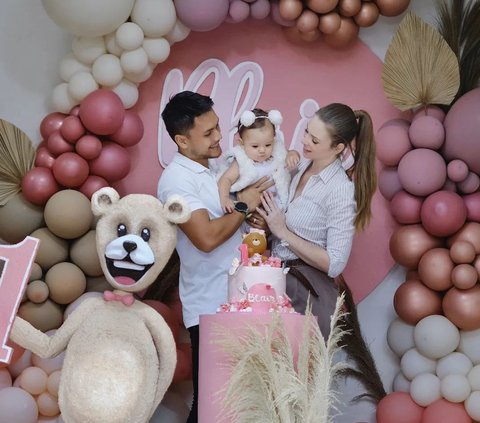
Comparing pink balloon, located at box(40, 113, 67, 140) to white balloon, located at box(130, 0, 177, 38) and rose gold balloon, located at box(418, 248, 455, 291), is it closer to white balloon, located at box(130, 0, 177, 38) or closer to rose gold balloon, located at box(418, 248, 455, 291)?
Result: white balloon, located at box(130, 0, 177, 38)

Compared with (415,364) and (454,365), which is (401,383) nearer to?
(415,364)

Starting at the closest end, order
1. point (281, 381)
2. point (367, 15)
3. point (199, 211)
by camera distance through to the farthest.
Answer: point (281, 381) < point (199, 211) < point (367, 15)

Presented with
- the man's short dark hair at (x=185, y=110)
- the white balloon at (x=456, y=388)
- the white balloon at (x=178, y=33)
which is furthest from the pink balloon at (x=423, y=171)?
the white balloon at (x=178, y=33)

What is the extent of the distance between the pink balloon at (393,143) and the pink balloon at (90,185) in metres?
1.09

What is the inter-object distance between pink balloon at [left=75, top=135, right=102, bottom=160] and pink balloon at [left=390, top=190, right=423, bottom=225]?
1159 mm

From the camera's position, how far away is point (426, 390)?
3.36 meters

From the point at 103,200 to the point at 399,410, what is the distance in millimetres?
1360

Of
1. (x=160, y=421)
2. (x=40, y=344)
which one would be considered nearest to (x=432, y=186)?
(x=160, y=421)

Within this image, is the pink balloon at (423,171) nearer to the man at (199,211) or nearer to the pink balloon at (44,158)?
the man at (199,211)

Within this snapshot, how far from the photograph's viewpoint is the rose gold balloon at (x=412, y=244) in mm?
3502

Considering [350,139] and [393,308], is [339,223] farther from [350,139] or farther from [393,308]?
[393,308]

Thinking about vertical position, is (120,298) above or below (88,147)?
below

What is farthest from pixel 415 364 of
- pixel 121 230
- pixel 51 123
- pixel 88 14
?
pixel 88 14

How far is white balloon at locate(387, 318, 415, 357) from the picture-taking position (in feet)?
11.6
